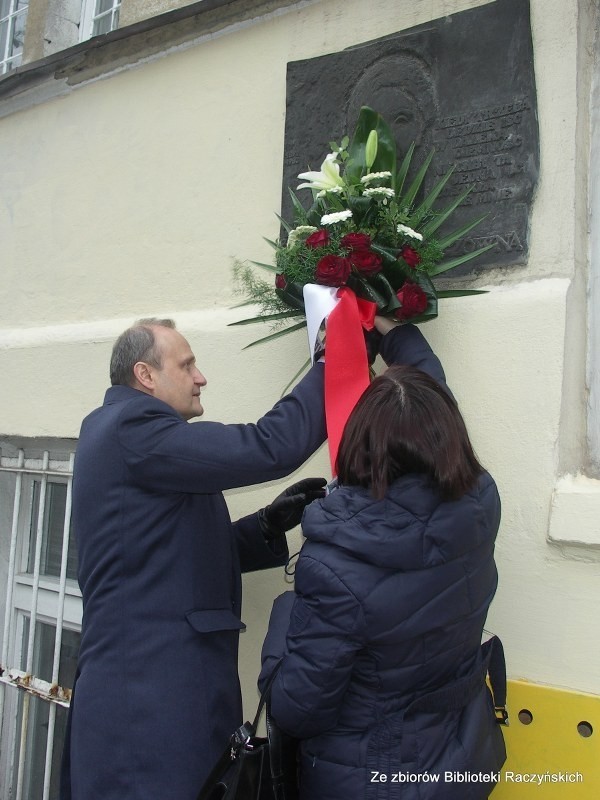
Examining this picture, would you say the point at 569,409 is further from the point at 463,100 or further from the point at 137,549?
the point at 137,549

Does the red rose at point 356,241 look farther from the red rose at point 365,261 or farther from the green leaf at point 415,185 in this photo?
the green leaf at point 415,185

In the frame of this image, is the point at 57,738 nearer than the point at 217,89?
No

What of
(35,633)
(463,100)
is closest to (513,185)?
(463,100)

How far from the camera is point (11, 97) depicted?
373cm

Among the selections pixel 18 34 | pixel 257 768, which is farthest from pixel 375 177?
pixel 18 34

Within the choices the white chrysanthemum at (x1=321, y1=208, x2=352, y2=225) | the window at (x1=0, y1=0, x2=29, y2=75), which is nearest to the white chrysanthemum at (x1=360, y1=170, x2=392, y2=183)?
the white chrysanthemum at (x1=321, y1=208, x2=352, y2=225)

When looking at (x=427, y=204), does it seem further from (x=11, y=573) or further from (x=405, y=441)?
(x=11, y=573)

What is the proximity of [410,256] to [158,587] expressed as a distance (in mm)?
1062

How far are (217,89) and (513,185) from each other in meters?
1.36

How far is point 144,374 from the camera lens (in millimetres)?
2146

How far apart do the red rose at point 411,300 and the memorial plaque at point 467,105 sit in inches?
13.6

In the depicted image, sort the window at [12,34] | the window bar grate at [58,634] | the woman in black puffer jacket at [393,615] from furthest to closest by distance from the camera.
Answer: the window at [12,34], the window bar grate at [58,634], the woman in black puffer jacket at [393,615]

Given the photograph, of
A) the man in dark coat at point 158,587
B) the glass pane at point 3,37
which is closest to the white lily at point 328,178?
the man in dark coat at point 158,587

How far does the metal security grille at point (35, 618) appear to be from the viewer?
3.45 metres
